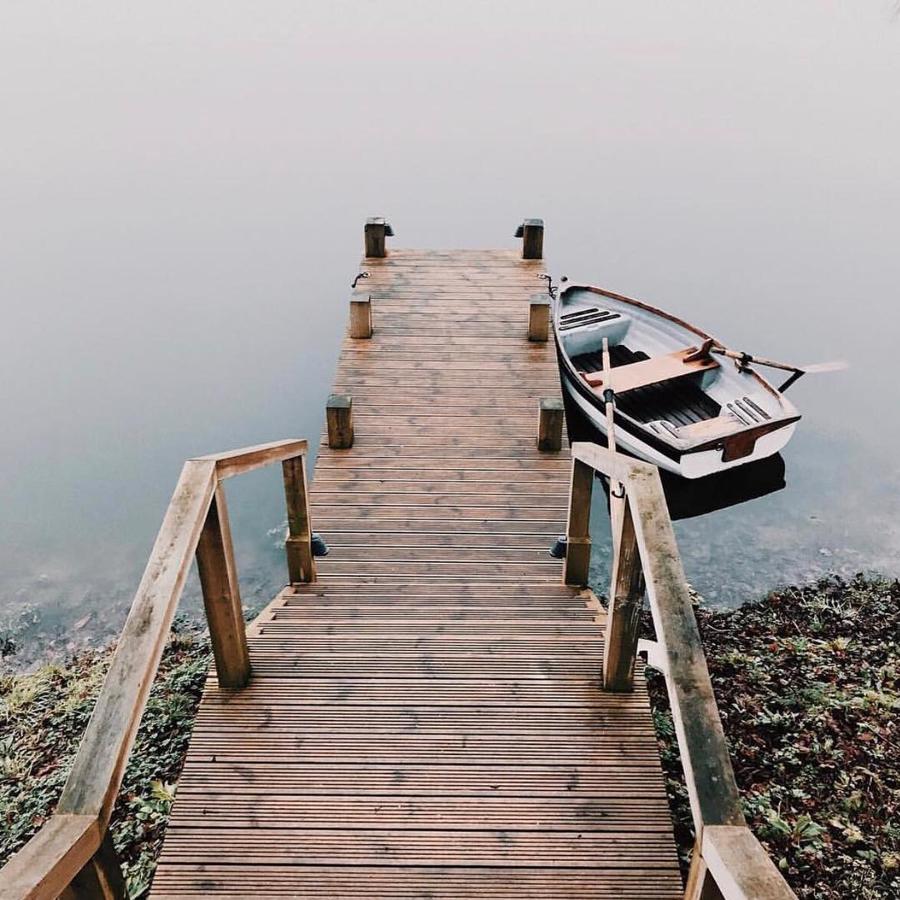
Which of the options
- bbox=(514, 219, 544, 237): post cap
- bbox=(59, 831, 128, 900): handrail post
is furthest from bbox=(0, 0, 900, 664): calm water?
bbox=(59, 831, 128, 900): handrail post

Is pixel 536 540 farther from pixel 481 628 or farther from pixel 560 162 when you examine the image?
pixel 560 162

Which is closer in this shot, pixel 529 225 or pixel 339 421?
pixel 339 421

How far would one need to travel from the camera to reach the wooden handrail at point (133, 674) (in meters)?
1.75

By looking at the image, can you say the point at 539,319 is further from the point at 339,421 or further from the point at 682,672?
the point at 682,672

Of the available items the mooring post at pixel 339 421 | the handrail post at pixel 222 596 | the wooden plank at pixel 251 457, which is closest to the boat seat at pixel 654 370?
the mooring post at pixel 339 421

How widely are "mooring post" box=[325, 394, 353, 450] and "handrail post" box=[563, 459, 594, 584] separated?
9.31ft

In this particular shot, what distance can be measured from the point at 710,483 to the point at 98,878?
928 centimetres

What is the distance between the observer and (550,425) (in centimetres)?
702

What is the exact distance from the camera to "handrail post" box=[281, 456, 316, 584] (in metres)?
4.52

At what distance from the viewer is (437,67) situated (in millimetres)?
36188

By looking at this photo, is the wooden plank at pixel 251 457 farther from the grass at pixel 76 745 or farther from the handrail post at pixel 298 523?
the grass at pixel 76 745

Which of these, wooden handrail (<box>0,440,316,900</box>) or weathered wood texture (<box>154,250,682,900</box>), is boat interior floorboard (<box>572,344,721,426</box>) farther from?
wooden handrail (<box>0,440,316,900</box>)

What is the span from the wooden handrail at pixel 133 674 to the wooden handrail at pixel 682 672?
1405 mm

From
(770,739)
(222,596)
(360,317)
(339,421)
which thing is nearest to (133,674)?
(222,596)
